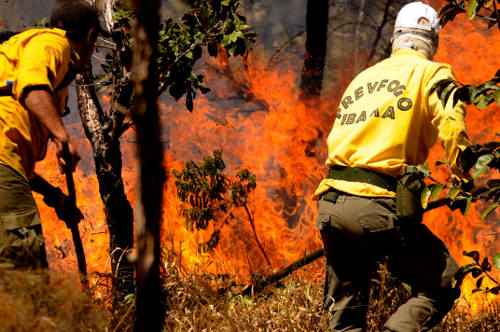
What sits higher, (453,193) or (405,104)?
(405,104)

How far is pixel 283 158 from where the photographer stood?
788cm

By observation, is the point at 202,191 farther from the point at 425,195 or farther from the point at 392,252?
the point at 425,195

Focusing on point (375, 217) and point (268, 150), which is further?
point (268, 150)

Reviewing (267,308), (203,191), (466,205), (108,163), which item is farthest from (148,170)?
(203,191)

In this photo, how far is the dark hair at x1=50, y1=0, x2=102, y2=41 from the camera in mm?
3629

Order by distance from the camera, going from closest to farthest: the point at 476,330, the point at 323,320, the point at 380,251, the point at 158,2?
the point at 158,2, the point at 380,251, the point at 323,320, the point at 476,330

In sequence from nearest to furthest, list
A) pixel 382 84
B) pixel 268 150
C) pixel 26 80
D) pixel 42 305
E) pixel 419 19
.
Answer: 1. pixel 42 305
2. pixel 26 80
3. pixel 382 84
4. pixel 419 19
5. pixel 268 150

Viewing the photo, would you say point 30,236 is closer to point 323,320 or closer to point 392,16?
point 323,320

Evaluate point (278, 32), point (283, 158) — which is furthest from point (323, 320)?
point (278, 32)

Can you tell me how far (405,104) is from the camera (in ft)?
11.9

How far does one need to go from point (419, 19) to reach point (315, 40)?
165 inches

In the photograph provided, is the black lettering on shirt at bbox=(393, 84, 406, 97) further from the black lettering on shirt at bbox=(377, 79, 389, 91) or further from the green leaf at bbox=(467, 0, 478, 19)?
the green leaf at bbox=(467, 0, 478, 19)

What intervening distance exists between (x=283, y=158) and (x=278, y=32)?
3.84 ft

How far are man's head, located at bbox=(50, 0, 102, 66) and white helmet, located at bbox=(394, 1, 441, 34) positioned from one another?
1362mm
